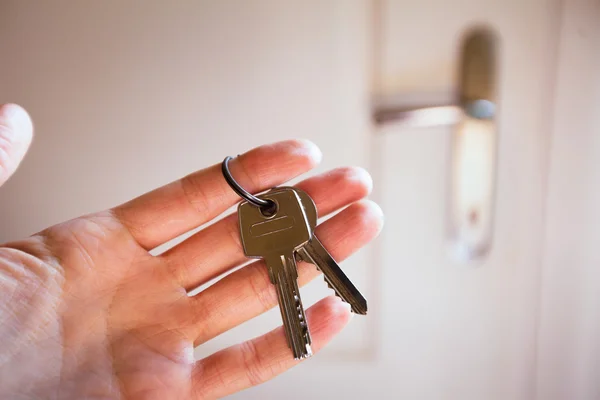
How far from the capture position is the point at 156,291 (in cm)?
73

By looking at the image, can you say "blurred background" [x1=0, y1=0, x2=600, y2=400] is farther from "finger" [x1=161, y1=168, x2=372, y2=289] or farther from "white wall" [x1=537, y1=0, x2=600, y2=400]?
"finger" [x1=161, y1=168, x2=372, y2=289]

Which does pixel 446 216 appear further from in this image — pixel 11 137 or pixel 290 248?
pixel 11 137

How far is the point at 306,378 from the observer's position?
3.74 ft

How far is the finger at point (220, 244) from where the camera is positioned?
0.74m

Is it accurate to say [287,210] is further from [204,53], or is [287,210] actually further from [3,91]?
[3,91]

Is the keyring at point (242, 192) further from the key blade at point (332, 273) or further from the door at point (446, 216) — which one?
the door at point (446, 216)

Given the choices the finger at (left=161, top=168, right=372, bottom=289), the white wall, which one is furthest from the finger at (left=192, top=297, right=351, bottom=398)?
the white wall

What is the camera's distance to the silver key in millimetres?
699

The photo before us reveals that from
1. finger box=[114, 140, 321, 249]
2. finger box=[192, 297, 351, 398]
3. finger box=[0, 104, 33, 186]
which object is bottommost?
finger box=[192, 297, 351, 398]

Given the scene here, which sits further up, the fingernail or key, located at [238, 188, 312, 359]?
the fingernail

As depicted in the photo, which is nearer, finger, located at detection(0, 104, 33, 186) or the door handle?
finger, located at detection(0, 104, 33, 186)

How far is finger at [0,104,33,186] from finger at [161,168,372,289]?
9.7 inches

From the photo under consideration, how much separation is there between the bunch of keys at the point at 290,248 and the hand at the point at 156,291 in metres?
0.02

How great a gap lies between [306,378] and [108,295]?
581 mm
